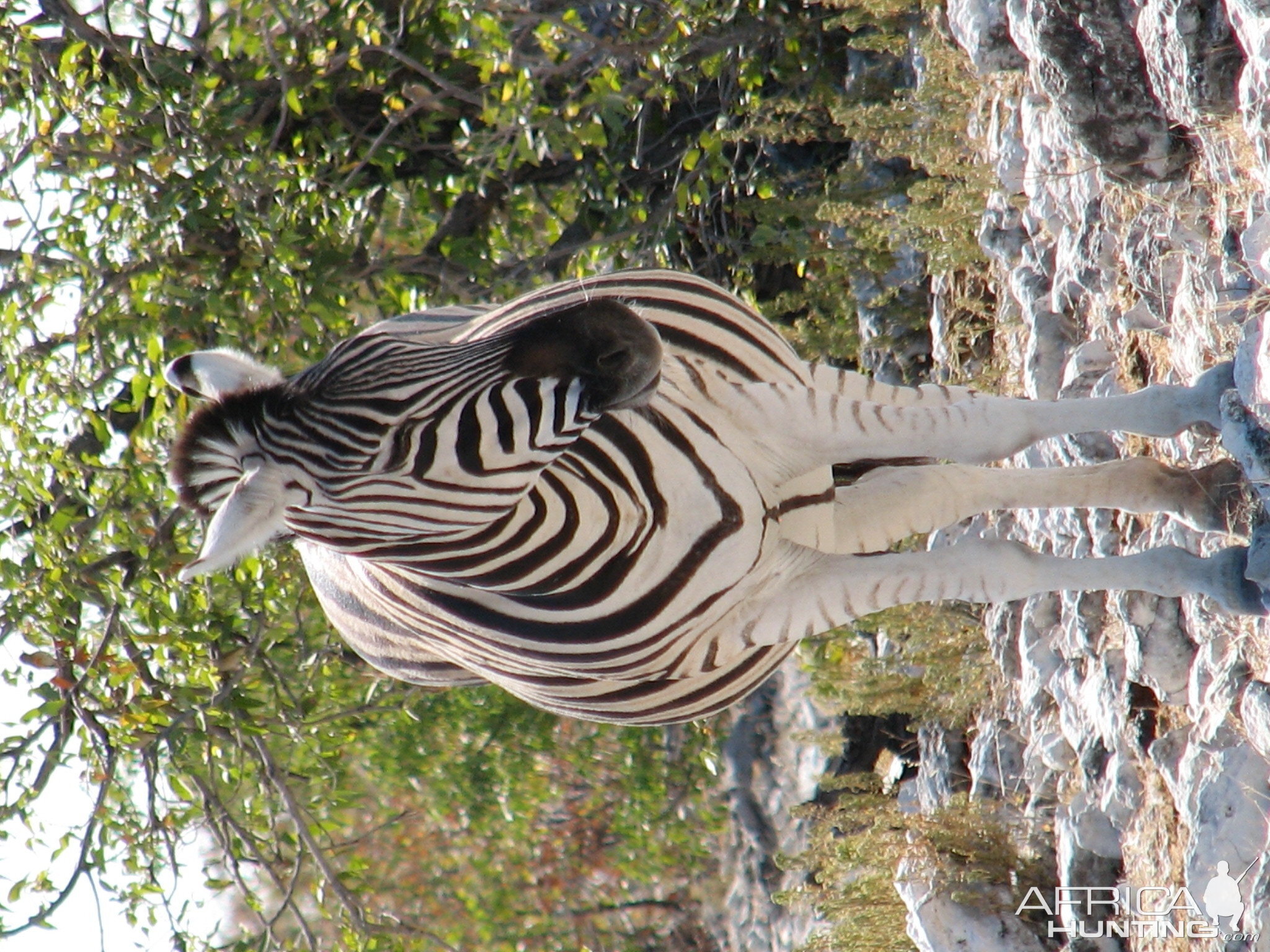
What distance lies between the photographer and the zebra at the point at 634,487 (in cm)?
182

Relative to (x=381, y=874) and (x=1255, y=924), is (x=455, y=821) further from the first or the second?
(x=1255, y=924)

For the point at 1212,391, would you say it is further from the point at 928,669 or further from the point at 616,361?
the point at 928,669

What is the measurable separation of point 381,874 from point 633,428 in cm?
565

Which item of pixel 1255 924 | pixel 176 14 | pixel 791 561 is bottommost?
pixel 1255 924

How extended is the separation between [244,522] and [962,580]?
1.52 m

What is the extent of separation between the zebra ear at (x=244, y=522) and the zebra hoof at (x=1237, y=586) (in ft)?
6.58

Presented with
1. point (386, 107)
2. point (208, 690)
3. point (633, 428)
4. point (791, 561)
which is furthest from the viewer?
point (386, 107)

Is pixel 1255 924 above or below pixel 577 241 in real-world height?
below

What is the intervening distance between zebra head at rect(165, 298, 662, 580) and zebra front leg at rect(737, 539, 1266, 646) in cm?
73

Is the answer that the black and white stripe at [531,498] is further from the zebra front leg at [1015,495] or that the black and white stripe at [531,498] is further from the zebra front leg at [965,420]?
the zebra front leg at [1015,495]

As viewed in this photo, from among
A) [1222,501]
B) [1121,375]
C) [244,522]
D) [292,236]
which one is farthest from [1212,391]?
[292,236]

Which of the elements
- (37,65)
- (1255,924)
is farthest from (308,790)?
(1255,924)

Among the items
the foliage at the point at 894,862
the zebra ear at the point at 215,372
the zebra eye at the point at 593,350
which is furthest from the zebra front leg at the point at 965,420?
the foliage at the point at 894,862

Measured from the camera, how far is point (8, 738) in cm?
421
